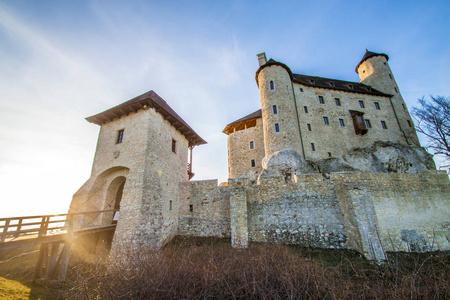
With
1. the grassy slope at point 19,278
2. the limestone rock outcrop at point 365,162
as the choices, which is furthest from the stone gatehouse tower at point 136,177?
the limestone rock outcrop at point 365,162

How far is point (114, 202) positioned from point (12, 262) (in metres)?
5.26

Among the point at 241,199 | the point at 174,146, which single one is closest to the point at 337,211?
the point at 241,199

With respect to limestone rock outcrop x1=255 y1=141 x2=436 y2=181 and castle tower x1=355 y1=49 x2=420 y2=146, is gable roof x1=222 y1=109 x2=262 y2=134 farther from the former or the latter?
castle tower x1=355 y1=49 x2=420 y2=146

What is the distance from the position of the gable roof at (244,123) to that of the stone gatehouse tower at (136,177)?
39.0 ft

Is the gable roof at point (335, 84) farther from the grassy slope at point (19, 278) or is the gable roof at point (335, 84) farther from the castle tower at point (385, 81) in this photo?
the grassy slope at point (19, 278)

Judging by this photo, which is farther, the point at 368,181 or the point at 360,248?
the point at 368,181

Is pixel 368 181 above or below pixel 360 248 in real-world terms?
above

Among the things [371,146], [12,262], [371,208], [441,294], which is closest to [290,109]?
[371,146]

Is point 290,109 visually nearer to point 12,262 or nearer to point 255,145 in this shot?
Result: point 255,145

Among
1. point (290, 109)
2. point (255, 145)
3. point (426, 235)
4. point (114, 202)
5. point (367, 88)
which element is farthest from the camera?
point (367, 88)

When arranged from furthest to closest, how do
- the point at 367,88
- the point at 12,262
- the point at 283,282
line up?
the point at 367,88 < the point at 12,262 < the point at 283,282

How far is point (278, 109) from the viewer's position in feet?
67.1

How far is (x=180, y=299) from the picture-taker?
3.62m

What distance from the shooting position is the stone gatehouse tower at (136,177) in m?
10.2
